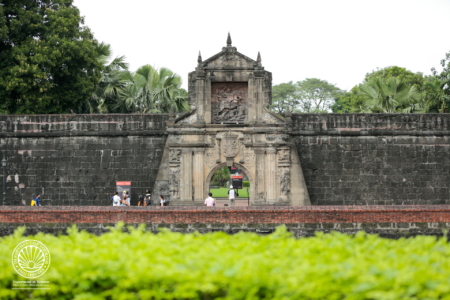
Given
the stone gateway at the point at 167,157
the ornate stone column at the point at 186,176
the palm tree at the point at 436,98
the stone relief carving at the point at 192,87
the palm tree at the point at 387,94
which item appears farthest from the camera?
the palm tree at the point at 387,94

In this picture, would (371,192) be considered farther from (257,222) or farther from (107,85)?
(107,85)

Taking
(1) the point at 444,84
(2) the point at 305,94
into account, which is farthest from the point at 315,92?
(1) the point at 444,84

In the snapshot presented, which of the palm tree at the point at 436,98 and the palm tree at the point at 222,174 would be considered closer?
the palm tree at the point at 436,98

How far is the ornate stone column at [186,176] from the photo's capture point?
54.9 feet

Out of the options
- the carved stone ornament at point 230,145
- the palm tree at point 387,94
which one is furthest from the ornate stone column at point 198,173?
the palm tree at point 387,94

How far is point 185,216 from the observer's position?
38.1ft

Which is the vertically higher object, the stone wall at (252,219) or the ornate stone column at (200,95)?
the ornate stone column at (200,95)

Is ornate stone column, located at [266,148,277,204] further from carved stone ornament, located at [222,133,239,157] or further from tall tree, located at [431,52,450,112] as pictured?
tall tree, located at [431,52,450,112]

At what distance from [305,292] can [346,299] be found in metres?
0.35

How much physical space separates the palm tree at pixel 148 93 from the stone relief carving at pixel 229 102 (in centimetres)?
878

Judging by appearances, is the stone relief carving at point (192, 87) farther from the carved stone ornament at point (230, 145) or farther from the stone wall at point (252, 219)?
the stone wall at point (252, 219)

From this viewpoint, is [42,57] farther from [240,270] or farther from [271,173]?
[240,270]

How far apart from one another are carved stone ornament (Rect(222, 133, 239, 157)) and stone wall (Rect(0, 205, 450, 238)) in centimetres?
518

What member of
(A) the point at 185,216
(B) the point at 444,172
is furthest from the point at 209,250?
(B) the point at 444,172
